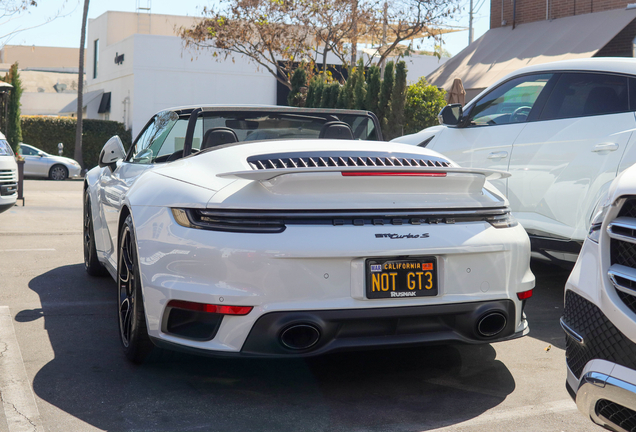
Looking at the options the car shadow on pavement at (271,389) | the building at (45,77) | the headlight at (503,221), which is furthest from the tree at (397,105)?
the building at (45,77)

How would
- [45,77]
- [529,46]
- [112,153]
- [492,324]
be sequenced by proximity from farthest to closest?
[45,77] < [529,46] < [112,153] < [492,324]

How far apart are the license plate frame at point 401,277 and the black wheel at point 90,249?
135 inches

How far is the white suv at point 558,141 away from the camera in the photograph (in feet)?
15.5

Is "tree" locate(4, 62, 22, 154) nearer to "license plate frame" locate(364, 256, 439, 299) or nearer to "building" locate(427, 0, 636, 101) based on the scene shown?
"building" locate(427, 0, 636, 101)

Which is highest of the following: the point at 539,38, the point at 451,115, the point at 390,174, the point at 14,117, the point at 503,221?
the point at 539,38

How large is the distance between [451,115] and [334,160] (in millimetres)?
3025

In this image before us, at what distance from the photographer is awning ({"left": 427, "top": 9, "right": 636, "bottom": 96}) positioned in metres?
15.3

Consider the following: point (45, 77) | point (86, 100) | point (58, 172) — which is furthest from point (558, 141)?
point (45, 77)

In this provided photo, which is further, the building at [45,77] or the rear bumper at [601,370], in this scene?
the building at [45,77]

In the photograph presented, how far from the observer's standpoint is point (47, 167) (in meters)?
24.0

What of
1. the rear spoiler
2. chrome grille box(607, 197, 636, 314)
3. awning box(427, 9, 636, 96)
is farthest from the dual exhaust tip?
awning box(427, 9, 636, 96)

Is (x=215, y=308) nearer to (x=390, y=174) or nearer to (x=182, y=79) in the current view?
(x=390, y=174)

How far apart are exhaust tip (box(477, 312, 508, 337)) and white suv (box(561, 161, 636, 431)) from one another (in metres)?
0.85

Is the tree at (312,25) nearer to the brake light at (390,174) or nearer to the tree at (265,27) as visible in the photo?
the tree at (265,27)
